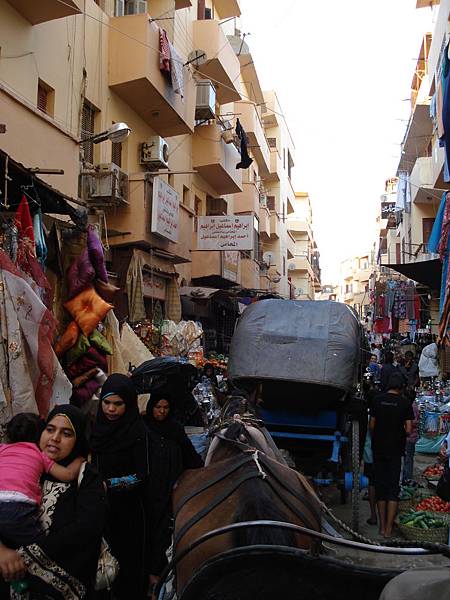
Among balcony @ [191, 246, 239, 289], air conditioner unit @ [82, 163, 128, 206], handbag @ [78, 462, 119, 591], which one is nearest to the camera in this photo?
handbag @ [78, 462, 119, 591]

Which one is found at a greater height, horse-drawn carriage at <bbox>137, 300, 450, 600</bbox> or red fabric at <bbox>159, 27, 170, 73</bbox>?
red fabric at <bbox>159, 27, 170, 73</bbox>

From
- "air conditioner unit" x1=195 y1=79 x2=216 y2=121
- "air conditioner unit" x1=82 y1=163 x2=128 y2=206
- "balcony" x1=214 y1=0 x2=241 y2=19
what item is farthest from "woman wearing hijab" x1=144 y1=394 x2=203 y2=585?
"balcony" x1=214 y1=0 x2=241 y2=19

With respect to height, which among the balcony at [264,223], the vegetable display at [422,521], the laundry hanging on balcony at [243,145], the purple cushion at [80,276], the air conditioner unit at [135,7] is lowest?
the vegetable display at [422,521]

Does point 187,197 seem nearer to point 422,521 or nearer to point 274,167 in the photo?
point 422,521

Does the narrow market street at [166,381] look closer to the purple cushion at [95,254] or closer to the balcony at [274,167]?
the purple cushion at [95,254]

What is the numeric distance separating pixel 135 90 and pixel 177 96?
5.16ft

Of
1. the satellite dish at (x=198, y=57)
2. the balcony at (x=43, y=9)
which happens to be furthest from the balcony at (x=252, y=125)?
the balcony at (x=43, y=9)

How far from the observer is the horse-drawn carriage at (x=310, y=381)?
7152 millimetres

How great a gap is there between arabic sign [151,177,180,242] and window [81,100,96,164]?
1.47m

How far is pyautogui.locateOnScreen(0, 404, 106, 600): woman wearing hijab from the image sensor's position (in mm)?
2666

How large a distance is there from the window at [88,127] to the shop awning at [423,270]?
6631mm

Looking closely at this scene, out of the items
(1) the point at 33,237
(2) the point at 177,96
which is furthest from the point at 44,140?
(2) the point at 177,96

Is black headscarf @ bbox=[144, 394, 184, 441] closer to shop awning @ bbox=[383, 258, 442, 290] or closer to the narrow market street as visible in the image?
the narrow market street

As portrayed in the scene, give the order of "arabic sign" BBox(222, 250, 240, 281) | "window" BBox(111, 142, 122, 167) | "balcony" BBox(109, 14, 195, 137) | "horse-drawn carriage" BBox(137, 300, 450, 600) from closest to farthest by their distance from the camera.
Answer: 1. "horse-drawn carriage" BBox(137, 300, 450, 600)
2. "balcony" BBox(109, 14, 195, 137)
3. "window" BBox(111, 142, 122, 167)
4. "arabic sign" BBox(222, 250, 240, 281)
